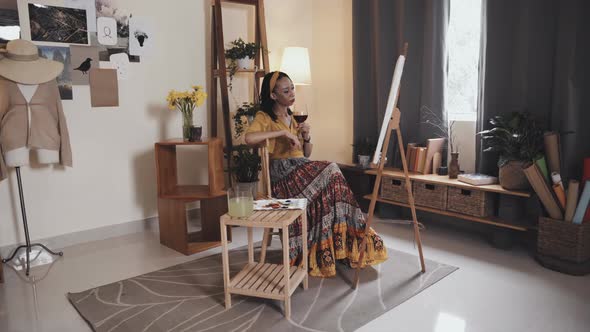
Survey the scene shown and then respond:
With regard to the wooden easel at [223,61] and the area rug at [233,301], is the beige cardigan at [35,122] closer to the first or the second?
the area rug at [233,301]

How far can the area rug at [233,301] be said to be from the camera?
2078mm

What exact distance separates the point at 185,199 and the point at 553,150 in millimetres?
2375

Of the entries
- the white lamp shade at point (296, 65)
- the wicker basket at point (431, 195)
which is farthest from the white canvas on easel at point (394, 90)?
the white lamp shade at point (296, 65)

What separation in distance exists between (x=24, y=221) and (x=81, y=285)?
2.14 feet

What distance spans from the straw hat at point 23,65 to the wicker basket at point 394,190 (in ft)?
8.14

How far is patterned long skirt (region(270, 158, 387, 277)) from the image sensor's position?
261 centimetres

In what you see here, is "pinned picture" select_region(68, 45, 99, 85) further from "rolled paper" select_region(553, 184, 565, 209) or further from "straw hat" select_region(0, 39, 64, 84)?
"rolled paper" select_region(553, 184, 565, 209)

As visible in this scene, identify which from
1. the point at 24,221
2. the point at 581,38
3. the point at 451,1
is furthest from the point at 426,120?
the point at 24,221

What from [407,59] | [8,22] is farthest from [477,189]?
[8,22]

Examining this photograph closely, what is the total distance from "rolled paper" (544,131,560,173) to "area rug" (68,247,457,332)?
878mm

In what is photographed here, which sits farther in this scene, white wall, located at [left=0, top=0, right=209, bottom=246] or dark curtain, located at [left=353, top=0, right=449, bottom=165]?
dark curtain, located at [left=353, top=0, right=449, bottom=165]

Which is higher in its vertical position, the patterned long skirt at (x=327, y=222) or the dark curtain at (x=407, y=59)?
the dark curtain at (x=407, y=59)

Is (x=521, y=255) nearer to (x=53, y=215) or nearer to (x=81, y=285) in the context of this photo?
(x=81, y=285)

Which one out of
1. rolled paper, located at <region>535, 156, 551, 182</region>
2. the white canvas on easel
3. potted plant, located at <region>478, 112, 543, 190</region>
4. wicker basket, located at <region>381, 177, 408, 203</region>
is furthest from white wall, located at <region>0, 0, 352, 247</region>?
the white canvas on easel
